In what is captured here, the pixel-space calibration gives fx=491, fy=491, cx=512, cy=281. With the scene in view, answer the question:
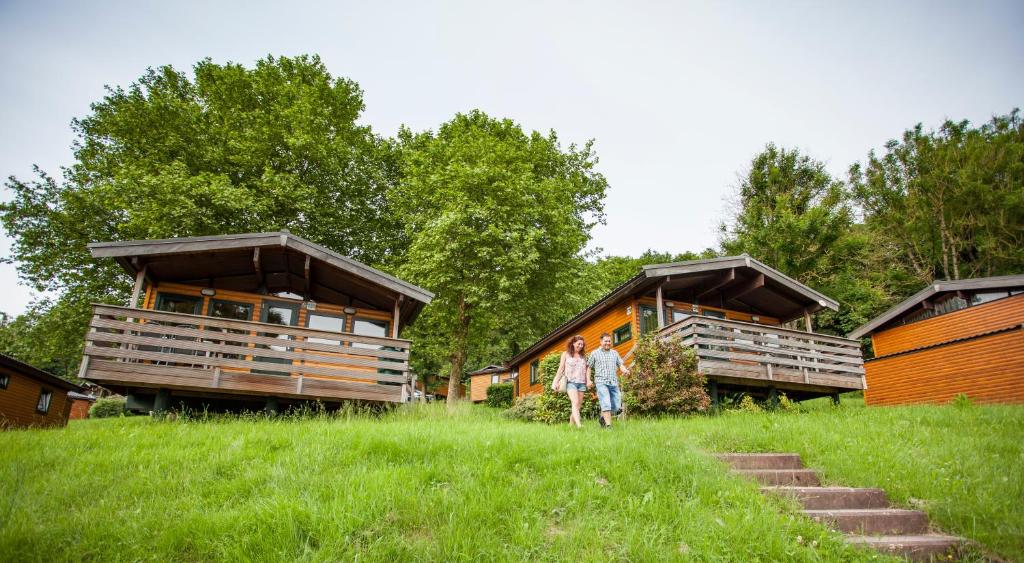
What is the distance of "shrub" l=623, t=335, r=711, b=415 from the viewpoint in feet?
39.3

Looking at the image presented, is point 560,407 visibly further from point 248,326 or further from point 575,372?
point 248,326

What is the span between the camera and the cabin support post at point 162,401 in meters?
11.2

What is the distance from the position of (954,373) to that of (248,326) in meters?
20.7

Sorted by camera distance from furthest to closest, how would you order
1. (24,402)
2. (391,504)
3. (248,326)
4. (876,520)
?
1. (24,402)
2. (248,326)
3. (876,520)
4. (391,504)

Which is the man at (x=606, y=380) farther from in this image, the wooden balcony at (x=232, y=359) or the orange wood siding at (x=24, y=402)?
the orange wood siding at (x=24, y=402)

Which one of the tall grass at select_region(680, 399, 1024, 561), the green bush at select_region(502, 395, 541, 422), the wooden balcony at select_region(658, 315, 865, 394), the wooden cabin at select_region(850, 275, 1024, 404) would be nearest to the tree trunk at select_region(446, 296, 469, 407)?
the green bush at select_region(502, 395, 541, 422)

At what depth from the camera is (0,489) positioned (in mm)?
5203

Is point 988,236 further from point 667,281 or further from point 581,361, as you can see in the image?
point 581,361

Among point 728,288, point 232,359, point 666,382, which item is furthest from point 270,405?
point 728,288

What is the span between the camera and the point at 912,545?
4.78 m

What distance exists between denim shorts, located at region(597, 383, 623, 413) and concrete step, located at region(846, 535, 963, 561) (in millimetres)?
4639

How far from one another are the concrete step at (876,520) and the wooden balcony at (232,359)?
9396 millimetres

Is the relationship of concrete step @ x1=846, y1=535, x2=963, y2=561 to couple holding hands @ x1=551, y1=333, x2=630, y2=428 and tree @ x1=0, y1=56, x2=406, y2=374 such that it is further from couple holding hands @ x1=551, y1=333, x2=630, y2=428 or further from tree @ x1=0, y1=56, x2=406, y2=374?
tree @ x1=0, y1=56, x2=406, y2=374

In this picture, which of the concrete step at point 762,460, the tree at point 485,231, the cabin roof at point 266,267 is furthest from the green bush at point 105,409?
the concrete step at point 762,460
